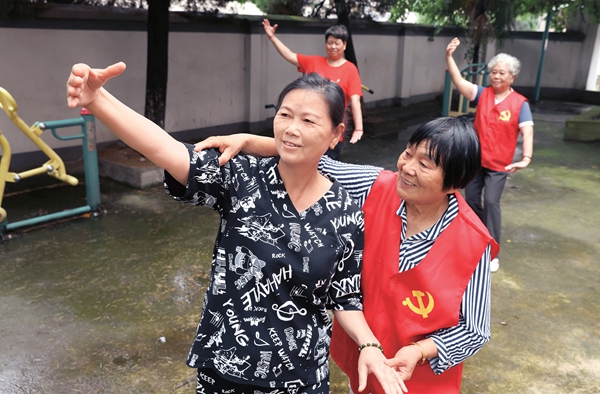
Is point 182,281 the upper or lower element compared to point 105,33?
lower

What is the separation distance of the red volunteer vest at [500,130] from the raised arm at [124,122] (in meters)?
3.25

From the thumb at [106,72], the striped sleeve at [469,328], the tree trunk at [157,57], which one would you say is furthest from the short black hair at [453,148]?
the tree trunk at [157,57]

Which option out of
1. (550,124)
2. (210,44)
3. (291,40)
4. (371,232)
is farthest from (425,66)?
(371,232)

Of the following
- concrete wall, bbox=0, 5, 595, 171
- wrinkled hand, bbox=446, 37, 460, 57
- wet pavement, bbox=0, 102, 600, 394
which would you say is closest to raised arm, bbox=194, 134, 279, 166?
wet pavement, bbox=0, 102, 600, 394

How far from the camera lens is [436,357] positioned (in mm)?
1584

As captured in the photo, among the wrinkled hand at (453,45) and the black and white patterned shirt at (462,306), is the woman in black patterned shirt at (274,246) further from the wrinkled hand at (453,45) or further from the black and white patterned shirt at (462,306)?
the wrinkled hand at (453,45)

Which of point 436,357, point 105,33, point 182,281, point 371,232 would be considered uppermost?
point 105,33

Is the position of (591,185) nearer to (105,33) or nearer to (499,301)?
(499,301)

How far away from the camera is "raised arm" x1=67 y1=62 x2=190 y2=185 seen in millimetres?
1250

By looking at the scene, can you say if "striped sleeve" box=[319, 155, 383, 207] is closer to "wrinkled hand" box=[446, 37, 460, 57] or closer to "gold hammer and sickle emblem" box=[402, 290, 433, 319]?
"gold hammer and sickle emblem" box=[402, 290, 433, 319]

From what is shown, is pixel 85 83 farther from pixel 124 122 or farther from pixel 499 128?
pixel 499 128

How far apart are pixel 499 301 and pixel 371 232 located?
2526 millimetres

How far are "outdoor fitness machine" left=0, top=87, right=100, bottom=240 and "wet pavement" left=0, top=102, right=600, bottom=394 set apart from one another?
113mm

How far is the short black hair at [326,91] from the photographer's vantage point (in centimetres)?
149
